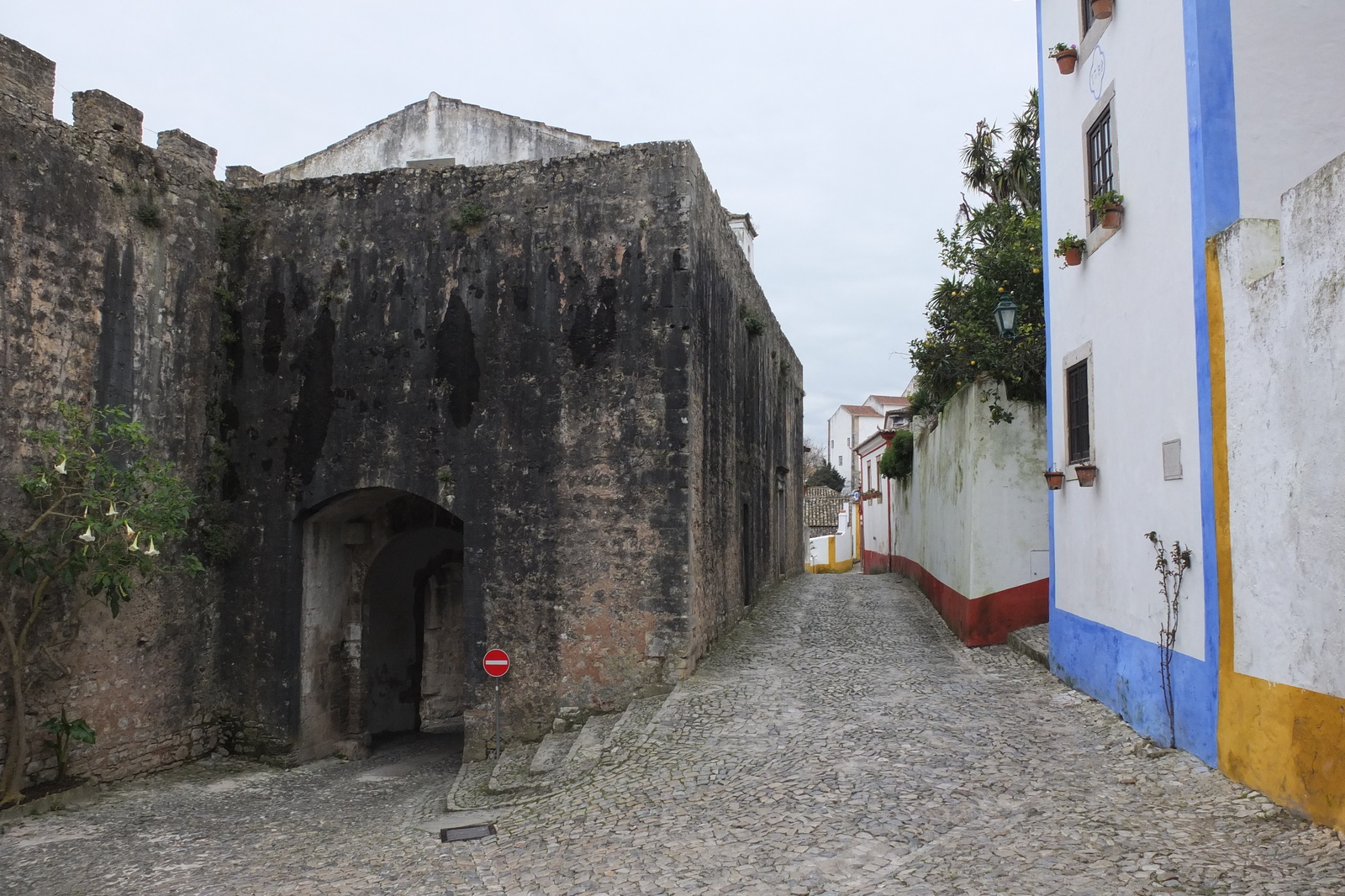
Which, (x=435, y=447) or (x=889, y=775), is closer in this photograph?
(x=889, y=775)

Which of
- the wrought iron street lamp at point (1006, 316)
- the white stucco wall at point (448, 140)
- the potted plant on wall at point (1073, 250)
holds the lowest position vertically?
the wrought iron street lamp at point (1006, 316)

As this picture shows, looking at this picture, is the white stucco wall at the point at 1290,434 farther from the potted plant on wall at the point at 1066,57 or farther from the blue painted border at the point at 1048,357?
the potted plant on wall at the point at 1066,57

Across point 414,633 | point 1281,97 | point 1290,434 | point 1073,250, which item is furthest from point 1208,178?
point 414,633

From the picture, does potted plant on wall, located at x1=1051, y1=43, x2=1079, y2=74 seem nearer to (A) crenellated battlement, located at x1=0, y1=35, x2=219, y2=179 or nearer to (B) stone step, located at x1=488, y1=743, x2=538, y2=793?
(B) stone step, located at x1=488, y1=743, x2=538, y2=793

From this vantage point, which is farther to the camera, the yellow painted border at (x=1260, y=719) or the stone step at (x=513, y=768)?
the stone step at (x=513, y=768)

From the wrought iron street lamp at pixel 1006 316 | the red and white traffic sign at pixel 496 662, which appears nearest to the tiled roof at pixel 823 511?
the wrought iron street lamp at pixel 1006 316

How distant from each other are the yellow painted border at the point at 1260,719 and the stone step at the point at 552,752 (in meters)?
4.90

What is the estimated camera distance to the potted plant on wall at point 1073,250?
849 centimetres

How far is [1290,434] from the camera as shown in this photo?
16.7 ft

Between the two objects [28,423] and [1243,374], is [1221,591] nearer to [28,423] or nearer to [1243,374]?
[1243,374]

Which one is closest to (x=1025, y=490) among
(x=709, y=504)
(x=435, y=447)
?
(x=709, y=504)

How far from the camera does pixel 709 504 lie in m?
10.5

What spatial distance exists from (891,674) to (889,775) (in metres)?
3.18

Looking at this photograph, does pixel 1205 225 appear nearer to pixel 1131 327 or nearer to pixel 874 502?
pixel 1131 327
